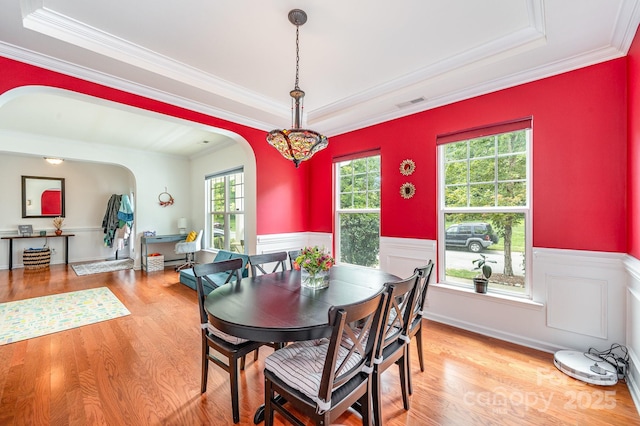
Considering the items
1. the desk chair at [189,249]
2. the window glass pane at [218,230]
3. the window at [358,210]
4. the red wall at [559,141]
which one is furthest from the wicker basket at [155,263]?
the window at [358,210]

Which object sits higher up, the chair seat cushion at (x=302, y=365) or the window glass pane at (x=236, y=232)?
the window glass pane at (x=236, y=232)

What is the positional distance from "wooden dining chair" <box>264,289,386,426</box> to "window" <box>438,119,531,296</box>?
211 cm

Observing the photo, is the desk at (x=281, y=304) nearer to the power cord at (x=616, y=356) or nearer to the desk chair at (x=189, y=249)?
the power cord at (x=616, y=356)

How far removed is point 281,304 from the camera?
178cm

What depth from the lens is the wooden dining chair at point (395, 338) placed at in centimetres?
154

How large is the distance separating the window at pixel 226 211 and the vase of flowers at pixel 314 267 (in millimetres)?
3847

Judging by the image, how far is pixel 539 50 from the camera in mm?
2318

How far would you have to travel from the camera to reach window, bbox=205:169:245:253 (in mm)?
5832

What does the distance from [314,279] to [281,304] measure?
0.43 meters

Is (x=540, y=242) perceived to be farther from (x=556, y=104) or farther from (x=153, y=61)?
(x=153, y=61)

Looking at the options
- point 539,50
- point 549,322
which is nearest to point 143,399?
point 549,322

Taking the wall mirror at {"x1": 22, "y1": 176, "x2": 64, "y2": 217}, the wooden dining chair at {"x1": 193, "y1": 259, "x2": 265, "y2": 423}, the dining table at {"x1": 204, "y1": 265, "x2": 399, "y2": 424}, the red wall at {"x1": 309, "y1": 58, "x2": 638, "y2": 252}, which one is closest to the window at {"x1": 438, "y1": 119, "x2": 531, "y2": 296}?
the red wall at {"x1": 309, "y1": 58, "x2": 638, "y2": 252}

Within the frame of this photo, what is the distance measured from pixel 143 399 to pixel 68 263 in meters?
7.13

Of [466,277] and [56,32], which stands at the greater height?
[56,32]
